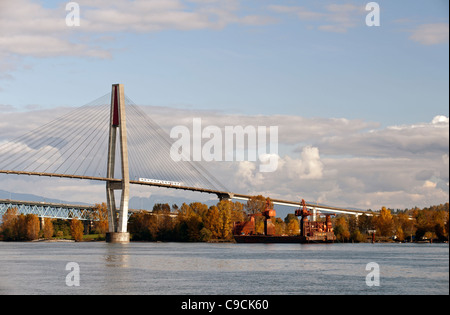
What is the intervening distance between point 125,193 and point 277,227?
47.8 metres

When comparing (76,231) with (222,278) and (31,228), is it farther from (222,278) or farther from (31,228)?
(222,278)

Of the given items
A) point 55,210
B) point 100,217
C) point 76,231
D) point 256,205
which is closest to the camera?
point 256,205

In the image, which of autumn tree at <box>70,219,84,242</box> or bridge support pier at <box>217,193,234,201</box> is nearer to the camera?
bridge support pier at <box>217,193,234,201</box>

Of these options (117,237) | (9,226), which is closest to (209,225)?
(117,237)

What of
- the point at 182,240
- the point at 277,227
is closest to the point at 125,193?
the point at 182,240

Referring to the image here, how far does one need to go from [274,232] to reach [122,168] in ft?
139

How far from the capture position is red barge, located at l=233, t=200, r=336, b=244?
124m

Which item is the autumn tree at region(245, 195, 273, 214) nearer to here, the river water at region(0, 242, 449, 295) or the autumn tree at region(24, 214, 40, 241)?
the autumn tree at region(24, 214, 40, 241)

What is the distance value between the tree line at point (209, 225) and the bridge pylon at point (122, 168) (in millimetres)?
21681

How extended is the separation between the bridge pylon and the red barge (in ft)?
84.0

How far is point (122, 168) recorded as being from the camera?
326 ft

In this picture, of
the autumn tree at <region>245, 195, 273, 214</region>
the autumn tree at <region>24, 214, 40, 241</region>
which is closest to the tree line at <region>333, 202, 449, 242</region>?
the autumn tree at <region>245, 195, 273, 214</region>
